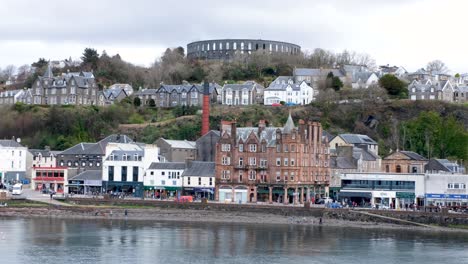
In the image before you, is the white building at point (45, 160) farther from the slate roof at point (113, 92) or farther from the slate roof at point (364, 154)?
the slate roof at point (113, 92)

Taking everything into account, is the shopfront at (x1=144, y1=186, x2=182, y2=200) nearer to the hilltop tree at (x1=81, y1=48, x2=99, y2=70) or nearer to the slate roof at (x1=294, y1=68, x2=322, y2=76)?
the slate roof at (x1=294, y1=68, x2=322, y2=76)

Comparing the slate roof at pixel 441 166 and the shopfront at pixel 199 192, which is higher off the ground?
the slate roof at pixel 441 166

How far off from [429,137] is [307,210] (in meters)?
31.9

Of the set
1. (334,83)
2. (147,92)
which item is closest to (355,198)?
(334,83)

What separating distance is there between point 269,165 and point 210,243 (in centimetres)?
2230

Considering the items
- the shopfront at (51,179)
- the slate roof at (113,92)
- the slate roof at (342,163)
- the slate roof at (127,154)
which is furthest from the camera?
the slate roof at (113,92)

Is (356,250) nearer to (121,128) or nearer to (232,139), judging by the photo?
(232,139)

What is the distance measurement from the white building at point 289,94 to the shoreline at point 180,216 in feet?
161

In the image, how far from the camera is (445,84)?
408 feet

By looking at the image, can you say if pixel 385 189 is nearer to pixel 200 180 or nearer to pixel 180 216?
pixel 200 180

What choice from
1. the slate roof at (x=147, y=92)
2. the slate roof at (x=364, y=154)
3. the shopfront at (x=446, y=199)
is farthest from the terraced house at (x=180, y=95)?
the shopfront at (x=446, y=199)

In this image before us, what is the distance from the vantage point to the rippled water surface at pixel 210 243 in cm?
5112

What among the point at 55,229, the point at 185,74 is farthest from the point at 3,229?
the point at 185,74

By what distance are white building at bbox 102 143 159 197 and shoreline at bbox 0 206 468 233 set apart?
926cm
